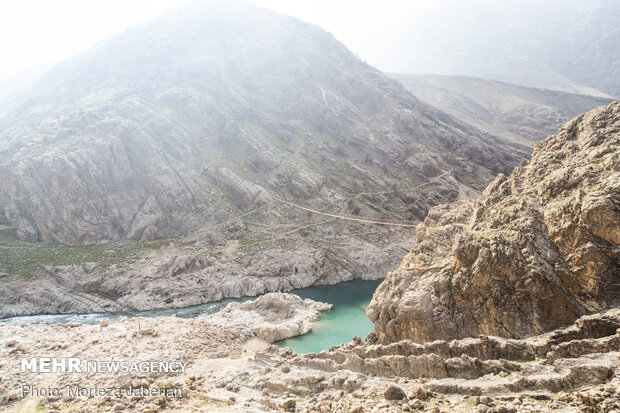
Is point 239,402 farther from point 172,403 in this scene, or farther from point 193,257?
point 193,257

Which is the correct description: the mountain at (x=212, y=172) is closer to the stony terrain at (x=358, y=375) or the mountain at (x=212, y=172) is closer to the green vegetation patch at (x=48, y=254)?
the green vegetation patch at (x=48, y=254)

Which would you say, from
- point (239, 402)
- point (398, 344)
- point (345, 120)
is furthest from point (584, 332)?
point (345, 120)

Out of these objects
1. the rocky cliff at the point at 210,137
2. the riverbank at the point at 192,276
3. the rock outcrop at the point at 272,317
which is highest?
the rocky cliff at the point at 210,137

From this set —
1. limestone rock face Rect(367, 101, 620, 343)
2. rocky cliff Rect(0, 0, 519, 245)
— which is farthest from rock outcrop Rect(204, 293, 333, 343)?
rocky cliff Rect(0, 0, 519, 245)

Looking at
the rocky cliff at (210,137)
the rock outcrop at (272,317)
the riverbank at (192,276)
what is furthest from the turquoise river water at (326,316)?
the rocky cliff at (210,137)

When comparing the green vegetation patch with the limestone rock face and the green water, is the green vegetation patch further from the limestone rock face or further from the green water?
the limestone rock face
